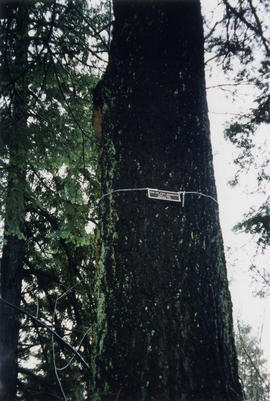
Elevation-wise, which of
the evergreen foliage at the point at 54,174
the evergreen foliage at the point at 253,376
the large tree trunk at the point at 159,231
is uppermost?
the evergreen foliage at the point at 54,174

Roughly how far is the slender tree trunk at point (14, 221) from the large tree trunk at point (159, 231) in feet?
8.31

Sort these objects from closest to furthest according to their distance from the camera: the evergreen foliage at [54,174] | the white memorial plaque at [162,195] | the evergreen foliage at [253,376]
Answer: the white memorial plaque at [162,195] → the evergreen foliage at [253,376] → the evergreen foliage at [54,174]

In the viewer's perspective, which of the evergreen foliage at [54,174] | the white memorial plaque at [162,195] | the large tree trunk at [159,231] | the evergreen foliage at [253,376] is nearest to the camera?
the large tree trunk at [159,231]

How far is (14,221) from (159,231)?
4158 millimetres

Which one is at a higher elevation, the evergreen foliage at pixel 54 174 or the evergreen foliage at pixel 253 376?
the evergreen foliage at pixel 54 174

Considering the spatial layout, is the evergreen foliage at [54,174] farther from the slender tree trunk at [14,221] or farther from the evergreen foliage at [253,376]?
the evergreen foliage at [253,376]

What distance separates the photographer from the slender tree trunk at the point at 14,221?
175 inches

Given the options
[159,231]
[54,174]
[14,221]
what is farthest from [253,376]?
[54,174]

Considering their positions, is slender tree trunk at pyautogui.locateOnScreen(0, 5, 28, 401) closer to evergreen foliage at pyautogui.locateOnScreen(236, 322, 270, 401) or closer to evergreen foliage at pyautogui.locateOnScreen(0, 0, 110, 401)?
evergreen foliage at pyautogui.locateOnScreen(0, 0, 110, 401)

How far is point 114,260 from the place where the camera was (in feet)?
4.81

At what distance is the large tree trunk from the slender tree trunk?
253 centimetres

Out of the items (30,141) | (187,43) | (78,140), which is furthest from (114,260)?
(78,140)

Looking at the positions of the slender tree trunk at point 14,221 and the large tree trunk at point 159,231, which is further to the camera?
the slender tree trunk at point 14,221

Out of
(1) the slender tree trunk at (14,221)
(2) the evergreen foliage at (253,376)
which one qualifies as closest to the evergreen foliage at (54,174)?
(1) the slender tree trunk at (14,221)
